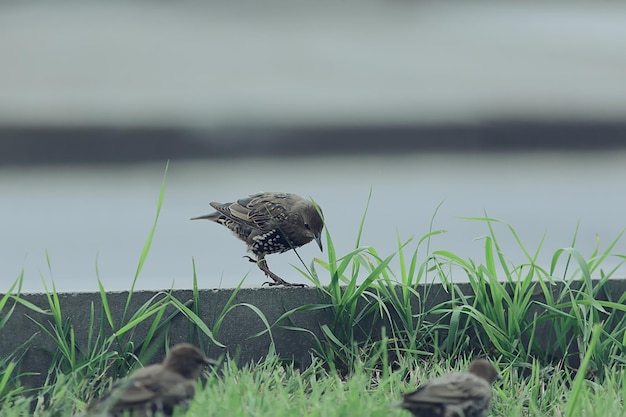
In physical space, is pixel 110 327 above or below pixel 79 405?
above

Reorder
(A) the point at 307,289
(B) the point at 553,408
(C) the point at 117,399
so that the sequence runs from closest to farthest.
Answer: (C) the point at 117,399
(B) the point at 553,408
(A) the point at 307,289

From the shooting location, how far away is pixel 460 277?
3.61m

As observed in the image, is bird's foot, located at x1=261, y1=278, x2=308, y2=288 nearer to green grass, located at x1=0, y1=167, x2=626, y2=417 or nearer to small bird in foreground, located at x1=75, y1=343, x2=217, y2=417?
green grass, located at x1=0, y1=167, x2=626, y2=417

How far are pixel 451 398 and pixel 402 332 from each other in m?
0.93

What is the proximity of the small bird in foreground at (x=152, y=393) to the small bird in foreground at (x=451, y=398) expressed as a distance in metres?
0.61

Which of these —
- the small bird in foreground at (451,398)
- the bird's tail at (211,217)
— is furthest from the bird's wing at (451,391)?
the bird's tail at (211,217)

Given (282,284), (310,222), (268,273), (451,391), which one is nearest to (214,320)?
(282,284)

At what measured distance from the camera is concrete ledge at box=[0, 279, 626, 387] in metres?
3.35

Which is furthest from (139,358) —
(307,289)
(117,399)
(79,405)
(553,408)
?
(553,408)

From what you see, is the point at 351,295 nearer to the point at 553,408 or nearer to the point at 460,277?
the point at 460,277

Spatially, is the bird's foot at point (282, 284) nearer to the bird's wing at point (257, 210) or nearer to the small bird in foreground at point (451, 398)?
the bird's wing at point (257, 210)

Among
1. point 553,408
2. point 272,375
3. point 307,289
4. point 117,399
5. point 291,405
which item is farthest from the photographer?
point 307,289

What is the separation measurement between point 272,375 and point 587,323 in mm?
1211

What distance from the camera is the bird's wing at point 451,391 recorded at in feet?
8.28
